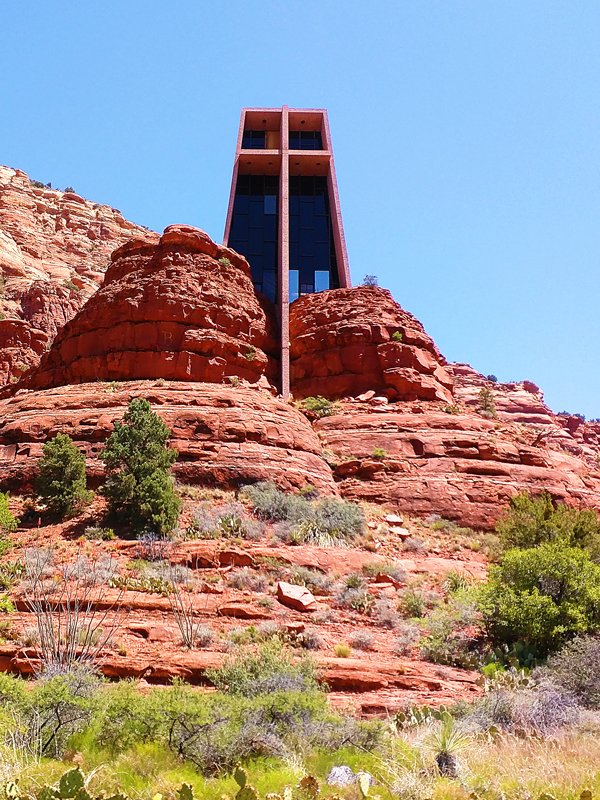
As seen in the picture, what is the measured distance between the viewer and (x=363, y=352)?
92.1 feet

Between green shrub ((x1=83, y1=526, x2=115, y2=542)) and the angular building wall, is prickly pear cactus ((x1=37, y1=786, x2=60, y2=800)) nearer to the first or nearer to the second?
green shrub ((x1=83, y1=526, x2=115, y2=542))

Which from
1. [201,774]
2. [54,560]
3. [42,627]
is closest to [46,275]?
[54,560]

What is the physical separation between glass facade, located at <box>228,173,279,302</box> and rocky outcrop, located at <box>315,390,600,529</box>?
14044 millimetres

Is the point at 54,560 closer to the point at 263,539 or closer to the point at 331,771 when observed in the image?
the point at 263,539

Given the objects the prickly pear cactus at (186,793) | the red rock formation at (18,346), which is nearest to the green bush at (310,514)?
the prickly pear cactus at (186,793)

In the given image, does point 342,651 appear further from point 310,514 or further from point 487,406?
point 487,406

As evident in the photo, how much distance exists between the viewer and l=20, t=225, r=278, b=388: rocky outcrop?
2541cm

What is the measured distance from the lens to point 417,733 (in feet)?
27.1

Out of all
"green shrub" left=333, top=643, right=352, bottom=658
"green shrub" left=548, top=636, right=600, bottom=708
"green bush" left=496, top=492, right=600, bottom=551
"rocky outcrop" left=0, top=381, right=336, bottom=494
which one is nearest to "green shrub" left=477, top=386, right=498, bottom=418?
"rocky outcrop" left=0, top=381, right=336, bottom=494

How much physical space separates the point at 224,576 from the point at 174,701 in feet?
17.9

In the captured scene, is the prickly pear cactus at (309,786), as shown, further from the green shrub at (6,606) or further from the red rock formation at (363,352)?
the red rock formation at (363,352)

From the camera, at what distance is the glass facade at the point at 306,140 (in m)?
40.4

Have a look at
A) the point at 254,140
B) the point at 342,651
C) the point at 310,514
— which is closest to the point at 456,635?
the point at 342,651

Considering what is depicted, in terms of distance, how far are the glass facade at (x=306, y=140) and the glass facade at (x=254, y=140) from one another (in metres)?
1.73
